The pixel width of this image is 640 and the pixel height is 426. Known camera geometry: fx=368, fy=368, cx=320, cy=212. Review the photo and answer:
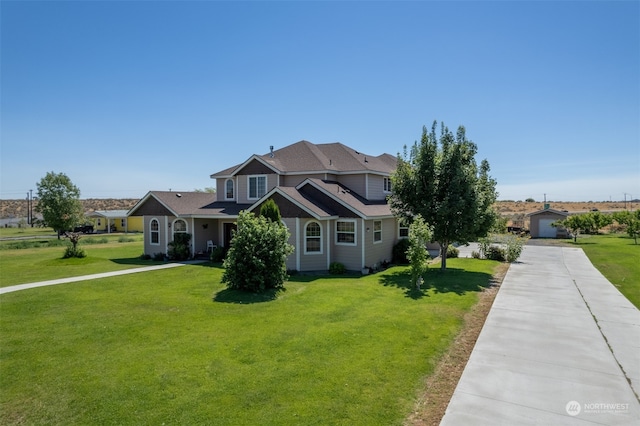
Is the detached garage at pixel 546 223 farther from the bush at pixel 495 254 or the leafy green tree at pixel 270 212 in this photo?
the leafy green tree at pixel 270 212

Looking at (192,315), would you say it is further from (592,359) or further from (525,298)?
(525,298)

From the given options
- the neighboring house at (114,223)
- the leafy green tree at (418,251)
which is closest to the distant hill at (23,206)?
the neighboring house at (114,223)

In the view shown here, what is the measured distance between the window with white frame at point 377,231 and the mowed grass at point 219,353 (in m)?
6.29

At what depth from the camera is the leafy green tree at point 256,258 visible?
14250 mm

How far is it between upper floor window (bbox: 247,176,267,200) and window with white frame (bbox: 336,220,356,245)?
262 inches

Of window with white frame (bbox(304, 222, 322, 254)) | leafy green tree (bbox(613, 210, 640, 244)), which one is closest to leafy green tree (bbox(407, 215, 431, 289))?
window with white frame (bbox(304, 222, 322, 254))

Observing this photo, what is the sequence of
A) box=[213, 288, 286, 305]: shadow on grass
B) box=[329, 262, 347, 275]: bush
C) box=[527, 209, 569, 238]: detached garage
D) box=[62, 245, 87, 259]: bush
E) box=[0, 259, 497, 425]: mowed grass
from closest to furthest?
1. box=[0, 259, 497, 425]: mowed grass
2. box=[213, 288, 286, 305]: shadow on grass
3. box=[329, 262, 347, 275]: bush
4. box=[62, 245, 87, 259]: bush
5. box=[527, 209, 569, 238]: detached garage

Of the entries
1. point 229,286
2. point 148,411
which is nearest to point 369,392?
point 148,411

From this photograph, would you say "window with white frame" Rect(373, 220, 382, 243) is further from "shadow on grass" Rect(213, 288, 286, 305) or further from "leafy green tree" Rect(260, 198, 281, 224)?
"shadow on grass" Rect(213, 288, 286, 305)

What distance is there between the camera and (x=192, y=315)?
11.5 meters

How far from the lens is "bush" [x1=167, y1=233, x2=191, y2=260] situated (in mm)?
23266

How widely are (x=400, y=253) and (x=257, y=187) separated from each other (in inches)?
403

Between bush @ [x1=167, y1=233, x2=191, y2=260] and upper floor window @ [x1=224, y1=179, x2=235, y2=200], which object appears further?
upper floor window @ [x1=224, y1=179, x2=235, y2=200]

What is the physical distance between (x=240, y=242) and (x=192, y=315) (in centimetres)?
374
